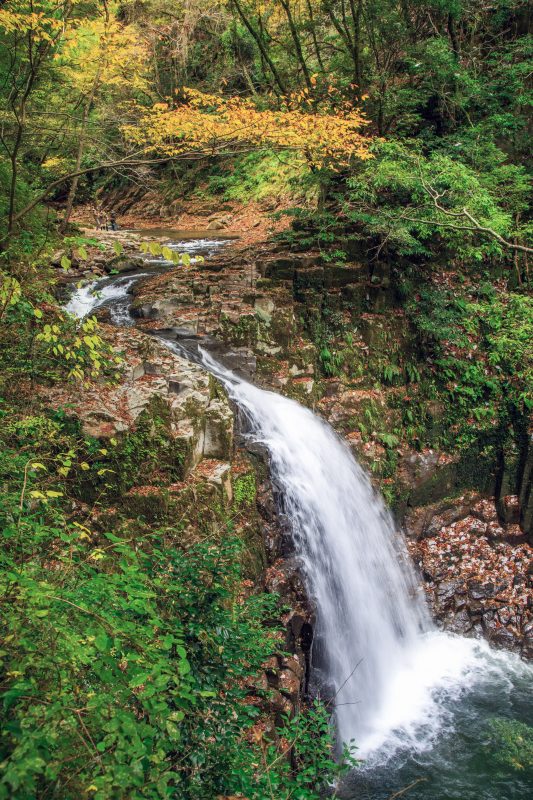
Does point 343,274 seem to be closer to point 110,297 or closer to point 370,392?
point 370,392

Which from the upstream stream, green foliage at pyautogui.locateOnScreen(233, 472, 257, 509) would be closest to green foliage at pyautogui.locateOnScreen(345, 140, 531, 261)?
the upstream stream

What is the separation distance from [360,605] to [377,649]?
707 mm

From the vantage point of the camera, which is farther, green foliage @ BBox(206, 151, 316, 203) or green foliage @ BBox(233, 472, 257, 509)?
green foliage @ BBox(206, 151, 316, 203)

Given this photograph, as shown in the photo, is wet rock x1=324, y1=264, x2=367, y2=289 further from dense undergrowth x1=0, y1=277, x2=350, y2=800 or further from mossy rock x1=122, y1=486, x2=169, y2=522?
dense undergrowth x1=0, y1=277, x2=350, y2=800

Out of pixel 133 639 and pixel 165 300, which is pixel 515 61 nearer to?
pixel 165 300

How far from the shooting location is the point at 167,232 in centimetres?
1644

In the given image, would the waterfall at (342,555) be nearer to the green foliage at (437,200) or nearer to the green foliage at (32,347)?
the green foliage at (32,347)

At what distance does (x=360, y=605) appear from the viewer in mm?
6941

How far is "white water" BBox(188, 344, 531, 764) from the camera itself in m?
6.15

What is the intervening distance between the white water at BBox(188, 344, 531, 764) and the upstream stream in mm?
18

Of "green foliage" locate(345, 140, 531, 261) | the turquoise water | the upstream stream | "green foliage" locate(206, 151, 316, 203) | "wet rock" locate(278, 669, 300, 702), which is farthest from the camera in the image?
"green foliage" locate(206, 151, 316, 203)

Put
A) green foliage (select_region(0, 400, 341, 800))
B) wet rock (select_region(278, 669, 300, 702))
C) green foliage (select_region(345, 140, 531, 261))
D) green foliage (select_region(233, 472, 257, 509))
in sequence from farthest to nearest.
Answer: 1. green foliage (select_region(345, 140, 531, 261))
2. green foliage (select_region(233, 472, 257, 509))
3. wet rock (select_region(278, 669, 300, 702))
4. green foliage (select_region(0, 400, 341, 800))

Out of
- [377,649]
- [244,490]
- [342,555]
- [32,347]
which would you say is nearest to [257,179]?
[32,347]

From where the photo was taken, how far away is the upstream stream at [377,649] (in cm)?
560
